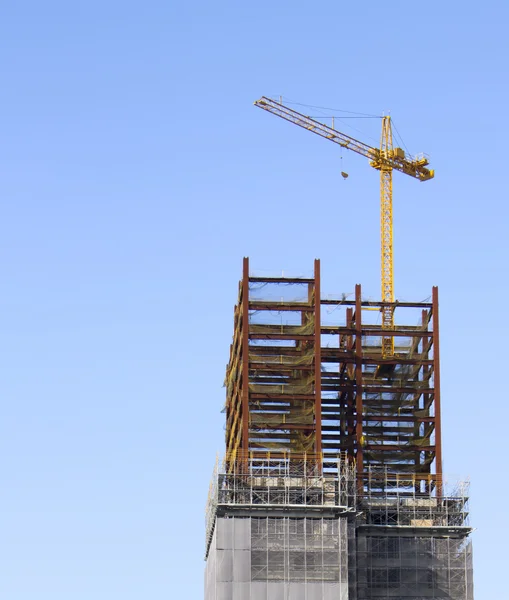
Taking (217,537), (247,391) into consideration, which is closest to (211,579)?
(217,537)

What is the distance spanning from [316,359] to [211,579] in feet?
99.1

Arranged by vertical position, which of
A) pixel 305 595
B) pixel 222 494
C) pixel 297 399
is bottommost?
pixel 305 595

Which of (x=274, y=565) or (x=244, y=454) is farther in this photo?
(x=244, y=454)

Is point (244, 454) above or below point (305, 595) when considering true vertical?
above

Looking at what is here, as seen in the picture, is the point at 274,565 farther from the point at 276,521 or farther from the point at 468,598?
the point at 468,598

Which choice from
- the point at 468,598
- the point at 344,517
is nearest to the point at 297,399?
the point at 344,517

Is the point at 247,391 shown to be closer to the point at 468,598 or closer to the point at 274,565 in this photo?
the point at 274,565

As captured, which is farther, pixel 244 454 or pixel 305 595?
pixel 244 454

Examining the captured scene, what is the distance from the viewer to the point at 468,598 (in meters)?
200

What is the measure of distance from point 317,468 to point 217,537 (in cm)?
1563

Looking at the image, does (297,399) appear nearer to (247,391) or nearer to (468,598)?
(247,391)

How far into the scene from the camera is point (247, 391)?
19838 cm

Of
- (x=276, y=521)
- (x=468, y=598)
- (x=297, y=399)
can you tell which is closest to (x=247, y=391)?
(x=297, y=399)

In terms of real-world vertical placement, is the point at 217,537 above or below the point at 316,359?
below
